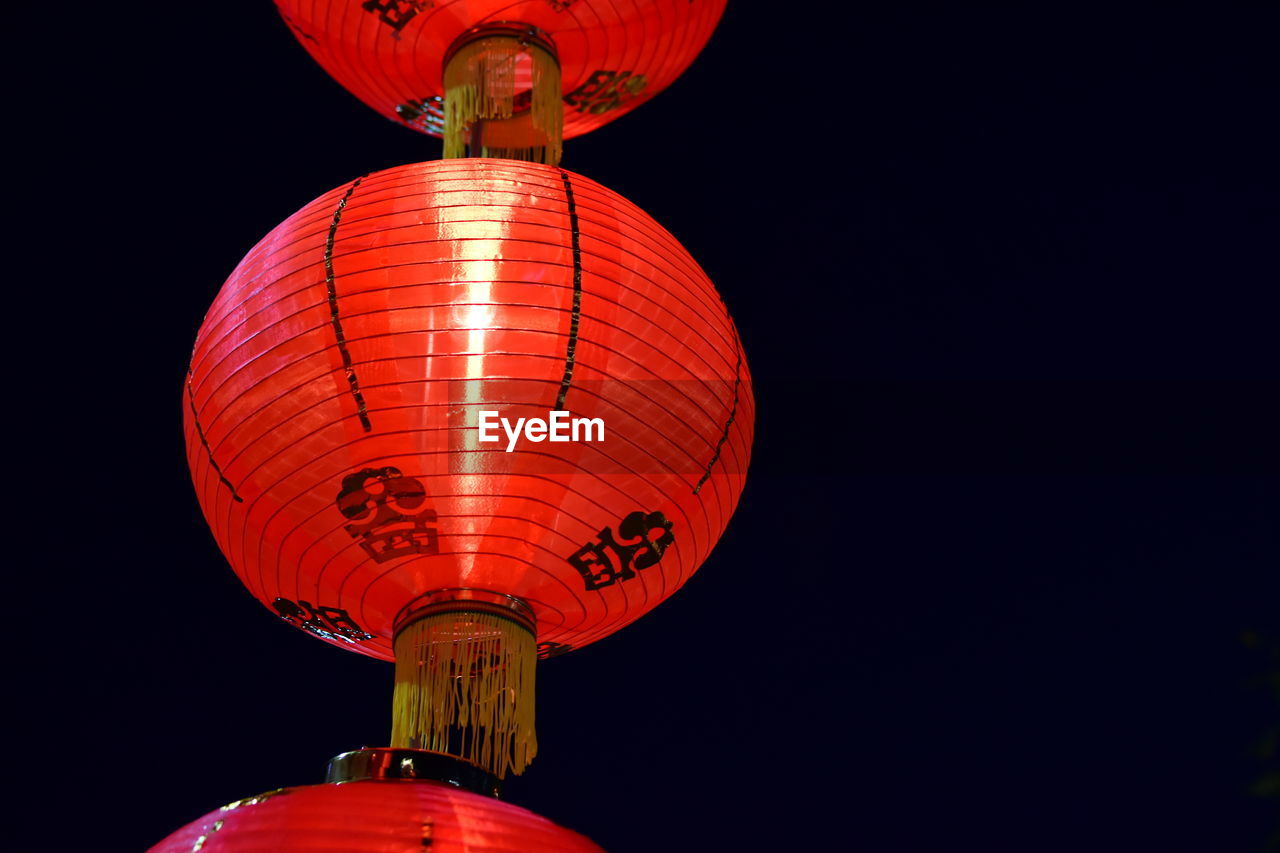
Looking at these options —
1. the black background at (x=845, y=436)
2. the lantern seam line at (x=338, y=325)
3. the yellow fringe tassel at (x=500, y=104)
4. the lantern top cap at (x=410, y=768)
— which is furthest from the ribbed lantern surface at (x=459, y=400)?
the black background at (x=845, y=436)

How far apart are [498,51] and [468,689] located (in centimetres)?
99

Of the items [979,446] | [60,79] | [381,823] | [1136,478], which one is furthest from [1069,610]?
[60,79]

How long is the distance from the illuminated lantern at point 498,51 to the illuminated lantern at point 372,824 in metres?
1.03

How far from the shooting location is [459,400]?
193cm

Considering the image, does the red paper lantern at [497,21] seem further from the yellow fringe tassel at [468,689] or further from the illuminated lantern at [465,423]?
the yellow fringe tassel at [468,689]

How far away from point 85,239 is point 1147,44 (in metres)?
2.48

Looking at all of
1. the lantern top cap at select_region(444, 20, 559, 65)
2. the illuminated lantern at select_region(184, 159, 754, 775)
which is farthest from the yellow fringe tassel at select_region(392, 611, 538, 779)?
the lantern top cap at select_region(444, 20, 559, 65)

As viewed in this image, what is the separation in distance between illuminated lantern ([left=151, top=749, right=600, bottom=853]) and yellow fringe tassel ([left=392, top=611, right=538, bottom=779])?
164 millimetres

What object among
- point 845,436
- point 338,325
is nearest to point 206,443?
point 338,325

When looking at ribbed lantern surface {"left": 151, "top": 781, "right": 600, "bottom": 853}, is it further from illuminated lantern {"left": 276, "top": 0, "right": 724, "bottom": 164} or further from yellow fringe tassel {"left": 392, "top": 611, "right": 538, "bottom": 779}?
illuminated lantern {"left": 276, "top": 0, "right": 724, "bottom": 164}

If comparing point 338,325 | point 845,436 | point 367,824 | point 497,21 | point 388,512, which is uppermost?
point 497,21

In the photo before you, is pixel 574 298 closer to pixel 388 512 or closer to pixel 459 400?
pixel 459 400

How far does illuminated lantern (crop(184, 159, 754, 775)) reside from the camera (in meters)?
1.95

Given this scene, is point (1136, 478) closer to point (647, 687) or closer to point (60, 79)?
point (647, 687)
